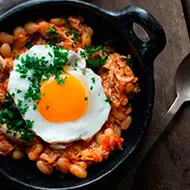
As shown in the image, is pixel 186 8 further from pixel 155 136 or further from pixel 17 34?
pixel 17 34

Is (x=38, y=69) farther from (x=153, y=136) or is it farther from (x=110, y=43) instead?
(x=153, y=136)

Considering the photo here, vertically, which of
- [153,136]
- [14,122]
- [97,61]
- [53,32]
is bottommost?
[153,136]

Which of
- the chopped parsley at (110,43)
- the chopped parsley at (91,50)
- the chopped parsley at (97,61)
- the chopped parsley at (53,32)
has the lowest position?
the chopped parsley at (97,61)

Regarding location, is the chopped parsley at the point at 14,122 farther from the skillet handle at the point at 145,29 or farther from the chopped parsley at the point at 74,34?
the skillet handle at the point at 145,29

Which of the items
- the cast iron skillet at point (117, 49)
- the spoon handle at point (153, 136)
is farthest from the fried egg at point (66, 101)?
the spoon handle at point (153, 136)

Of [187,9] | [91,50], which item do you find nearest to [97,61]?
[91,50]

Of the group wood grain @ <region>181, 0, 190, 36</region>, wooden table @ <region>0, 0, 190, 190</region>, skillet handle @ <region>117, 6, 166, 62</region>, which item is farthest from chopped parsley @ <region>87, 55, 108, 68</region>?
wood grain @ <region>181, 0, 190, 36</region>
